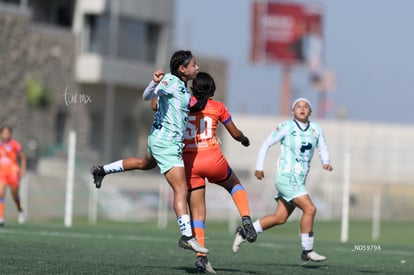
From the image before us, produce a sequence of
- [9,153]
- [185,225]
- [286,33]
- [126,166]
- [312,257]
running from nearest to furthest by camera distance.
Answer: [185,225] < [126,166] < [312,257] < [9,153] < [286,33]

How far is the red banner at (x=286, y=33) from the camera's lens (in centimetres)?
7412

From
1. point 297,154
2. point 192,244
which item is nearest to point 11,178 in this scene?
point 297,154

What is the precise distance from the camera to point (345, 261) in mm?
14219

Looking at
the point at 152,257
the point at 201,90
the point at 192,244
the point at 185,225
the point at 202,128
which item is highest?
the point at 201,90

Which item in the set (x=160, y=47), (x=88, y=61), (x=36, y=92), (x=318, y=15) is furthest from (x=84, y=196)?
(x=318, y=15)

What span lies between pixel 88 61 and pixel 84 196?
10.9 meters

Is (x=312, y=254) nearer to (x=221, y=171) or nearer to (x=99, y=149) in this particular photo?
(x=221, y=171)

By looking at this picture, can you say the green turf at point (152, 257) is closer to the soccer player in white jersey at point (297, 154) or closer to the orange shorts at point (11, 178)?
the soccer player in white jersey at point (297, 154)

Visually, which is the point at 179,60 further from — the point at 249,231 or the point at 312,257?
the point at 312,257

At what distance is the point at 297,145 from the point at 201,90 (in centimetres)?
245

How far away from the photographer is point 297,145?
13430mm

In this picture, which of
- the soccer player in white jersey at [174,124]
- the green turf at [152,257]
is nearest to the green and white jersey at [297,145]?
the green turf at [152,257]

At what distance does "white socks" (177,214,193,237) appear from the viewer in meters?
10.9

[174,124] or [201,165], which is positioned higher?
[174,124]
